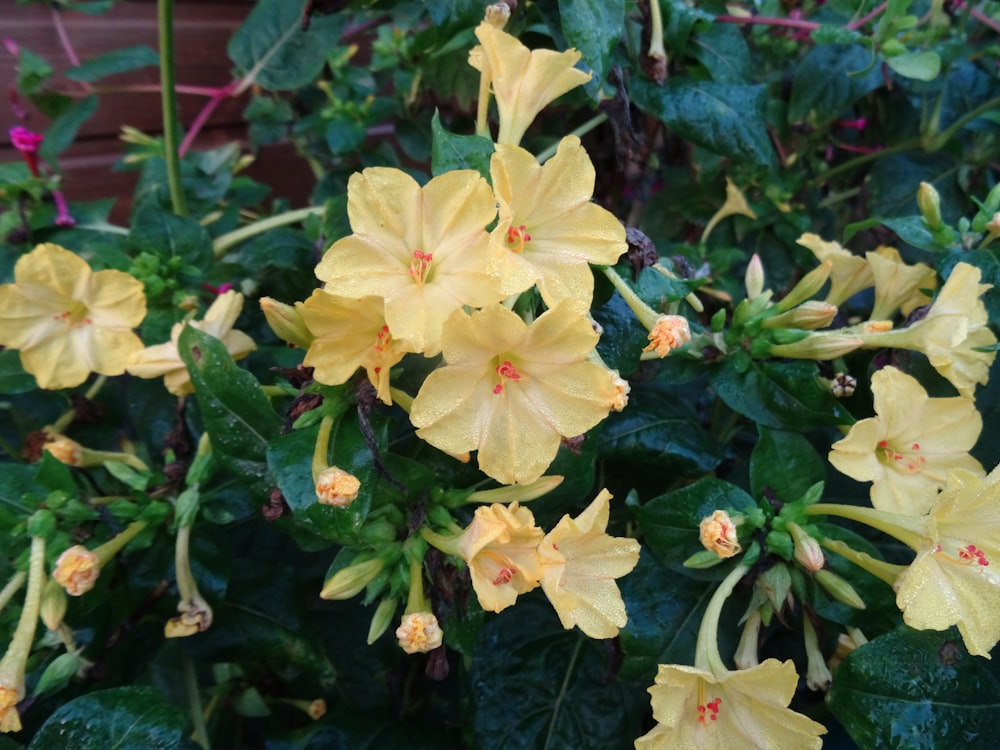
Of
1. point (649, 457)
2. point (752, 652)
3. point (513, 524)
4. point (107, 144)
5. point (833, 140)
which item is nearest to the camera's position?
→ point (513, 524)

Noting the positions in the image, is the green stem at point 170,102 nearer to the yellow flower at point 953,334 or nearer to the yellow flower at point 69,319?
the yellow flower at point 69,319

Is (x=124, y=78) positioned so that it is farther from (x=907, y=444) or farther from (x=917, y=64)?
(x=907, y=444)

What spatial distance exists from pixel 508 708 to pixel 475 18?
934mm

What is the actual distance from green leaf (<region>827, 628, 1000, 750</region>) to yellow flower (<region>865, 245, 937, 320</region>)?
0.43m

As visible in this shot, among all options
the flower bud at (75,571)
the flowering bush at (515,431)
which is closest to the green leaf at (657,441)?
the flowering bush at (515,431)

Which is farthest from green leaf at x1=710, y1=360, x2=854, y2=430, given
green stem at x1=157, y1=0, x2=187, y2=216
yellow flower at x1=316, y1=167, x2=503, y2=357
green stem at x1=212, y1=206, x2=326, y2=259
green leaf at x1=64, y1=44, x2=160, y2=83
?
green leaf at x1=64, y1=44, x2=160, y2=83

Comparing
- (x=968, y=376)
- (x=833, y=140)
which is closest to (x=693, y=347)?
(x=968, y=376)

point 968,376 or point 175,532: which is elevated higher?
point 968,376

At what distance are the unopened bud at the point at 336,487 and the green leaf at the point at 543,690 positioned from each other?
51 centimetres

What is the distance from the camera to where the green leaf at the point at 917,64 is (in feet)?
3.25

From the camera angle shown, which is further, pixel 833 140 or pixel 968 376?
pixel 833 140

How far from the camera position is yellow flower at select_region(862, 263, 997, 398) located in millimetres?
781

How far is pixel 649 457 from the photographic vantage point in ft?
2.92

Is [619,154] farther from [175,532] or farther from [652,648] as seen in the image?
[175,532]
